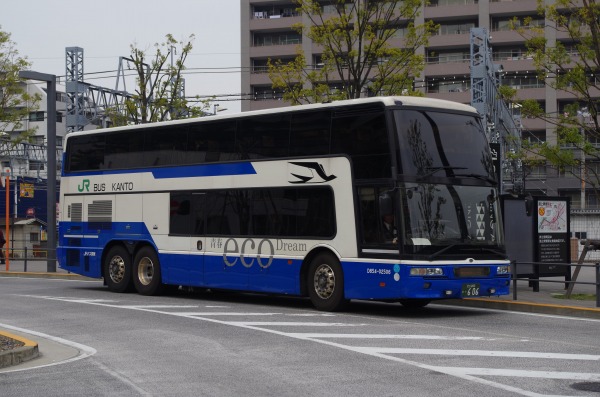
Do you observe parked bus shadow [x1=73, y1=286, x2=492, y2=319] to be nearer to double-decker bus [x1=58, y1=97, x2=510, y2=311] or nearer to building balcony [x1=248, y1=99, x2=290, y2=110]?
double-decker bus [x1=58, y1=97, x2=510, y2=311]

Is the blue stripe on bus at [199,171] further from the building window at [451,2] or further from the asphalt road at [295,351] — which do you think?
the building window at [451,2]

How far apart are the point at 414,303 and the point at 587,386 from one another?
32.1 feet

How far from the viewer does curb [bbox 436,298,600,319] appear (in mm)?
17041

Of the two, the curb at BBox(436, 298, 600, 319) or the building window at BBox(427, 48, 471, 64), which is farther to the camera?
the building window at BBox(427, 48, 471, 64)

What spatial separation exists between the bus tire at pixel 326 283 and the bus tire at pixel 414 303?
1834 millimetres

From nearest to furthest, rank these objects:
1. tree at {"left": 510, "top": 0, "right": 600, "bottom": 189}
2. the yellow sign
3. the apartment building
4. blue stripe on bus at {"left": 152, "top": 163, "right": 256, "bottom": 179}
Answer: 1. blue stripe on bus at {"left": 152, "top": 163, "right": 256, "bottom": 179}
2. tree at {"left": 510, "top": 0, "right": 600, "bottom": 189}
3. the yellow sign
4. the apartment building

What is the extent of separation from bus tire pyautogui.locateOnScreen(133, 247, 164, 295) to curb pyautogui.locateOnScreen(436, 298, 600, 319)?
6477 millimetres

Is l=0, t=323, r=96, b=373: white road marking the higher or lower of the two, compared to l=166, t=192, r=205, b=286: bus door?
lower

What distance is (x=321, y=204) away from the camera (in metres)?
17.8

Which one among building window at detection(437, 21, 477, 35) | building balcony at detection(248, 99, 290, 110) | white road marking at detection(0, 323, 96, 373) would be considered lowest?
white road marking at detection(0, 323, 96, 373)

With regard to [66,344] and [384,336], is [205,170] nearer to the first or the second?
[66,344]

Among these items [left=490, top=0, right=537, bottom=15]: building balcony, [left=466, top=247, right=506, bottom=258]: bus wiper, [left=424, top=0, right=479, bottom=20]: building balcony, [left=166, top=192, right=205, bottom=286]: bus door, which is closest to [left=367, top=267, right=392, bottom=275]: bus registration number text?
Result: [left=466, top=247, right=506, bottom=258]: bus wiper

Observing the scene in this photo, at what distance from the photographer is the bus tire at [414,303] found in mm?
18766

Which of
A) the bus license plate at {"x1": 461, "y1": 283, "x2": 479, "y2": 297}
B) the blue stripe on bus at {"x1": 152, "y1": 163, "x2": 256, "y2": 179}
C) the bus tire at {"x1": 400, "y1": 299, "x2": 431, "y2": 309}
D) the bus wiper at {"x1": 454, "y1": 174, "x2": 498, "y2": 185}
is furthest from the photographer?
the blue stripe on bus at {"x1": 152, "y1": 163, "x2": 256, "y2": 179}
